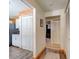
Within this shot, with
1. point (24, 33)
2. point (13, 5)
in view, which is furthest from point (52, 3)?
point (24, 33)

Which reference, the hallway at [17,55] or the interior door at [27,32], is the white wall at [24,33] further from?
the hallway at [17,55]

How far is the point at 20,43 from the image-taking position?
15.6ft

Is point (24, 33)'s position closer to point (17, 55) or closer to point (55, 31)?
point (17, 55)

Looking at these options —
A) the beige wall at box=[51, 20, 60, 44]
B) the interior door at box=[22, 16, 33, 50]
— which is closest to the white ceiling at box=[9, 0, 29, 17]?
the interior door at box=[22, 16, 33, 50]

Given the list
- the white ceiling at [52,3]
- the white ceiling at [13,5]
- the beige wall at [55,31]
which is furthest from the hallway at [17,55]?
the beige wall at [55,31]

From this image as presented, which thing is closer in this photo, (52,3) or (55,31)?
(52,3)

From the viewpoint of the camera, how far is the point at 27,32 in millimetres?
4594

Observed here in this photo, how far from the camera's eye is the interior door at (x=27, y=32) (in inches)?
176

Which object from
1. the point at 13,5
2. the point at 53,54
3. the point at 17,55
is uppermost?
the point at 13,5

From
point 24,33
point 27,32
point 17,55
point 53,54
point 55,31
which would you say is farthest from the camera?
point 55,31

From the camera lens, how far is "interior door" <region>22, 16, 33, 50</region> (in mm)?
4465

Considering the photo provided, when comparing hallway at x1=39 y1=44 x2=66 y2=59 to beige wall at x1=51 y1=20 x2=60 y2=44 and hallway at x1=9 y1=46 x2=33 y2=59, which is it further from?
beige wall at x1=51 y1=20 x2=60 y2=44
